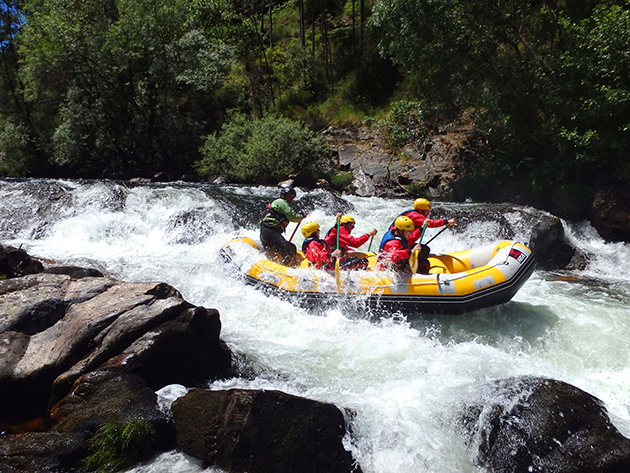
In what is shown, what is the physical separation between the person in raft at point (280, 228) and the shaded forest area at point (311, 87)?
6.67 metres

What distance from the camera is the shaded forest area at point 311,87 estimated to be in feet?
33.4

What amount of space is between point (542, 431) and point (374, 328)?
2481 mm

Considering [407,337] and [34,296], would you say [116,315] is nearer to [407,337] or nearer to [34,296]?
[34,296]

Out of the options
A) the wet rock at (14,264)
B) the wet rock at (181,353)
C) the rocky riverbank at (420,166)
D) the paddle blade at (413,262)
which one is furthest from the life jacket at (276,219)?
the rocky riverbank at (420,166)

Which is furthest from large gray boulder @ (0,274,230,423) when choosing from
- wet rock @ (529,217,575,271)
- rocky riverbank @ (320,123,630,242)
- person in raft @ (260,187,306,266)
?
rocky riverbank @ (320,123,630,242)

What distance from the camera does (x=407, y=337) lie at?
17.5ft

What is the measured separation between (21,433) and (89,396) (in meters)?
0.51

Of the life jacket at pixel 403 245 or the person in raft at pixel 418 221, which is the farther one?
the person in raft at pixel 418 221

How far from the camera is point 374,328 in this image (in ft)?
18.4

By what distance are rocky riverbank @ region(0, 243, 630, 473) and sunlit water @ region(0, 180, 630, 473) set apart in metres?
0.20

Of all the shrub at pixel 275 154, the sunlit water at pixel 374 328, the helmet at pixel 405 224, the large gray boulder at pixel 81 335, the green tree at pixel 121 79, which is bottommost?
the sunlit water at pixel 374 328

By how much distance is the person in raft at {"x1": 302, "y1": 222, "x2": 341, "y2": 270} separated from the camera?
6270 mm

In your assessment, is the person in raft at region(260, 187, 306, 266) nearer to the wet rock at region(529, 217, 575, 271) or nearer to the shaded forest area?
the wet rock at region(529, 217, 575, 271)

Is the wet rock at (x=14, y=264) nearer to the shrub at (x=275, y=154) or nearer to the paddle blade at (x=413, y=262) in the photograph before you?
the paddle blade at (x=413, y=262)
